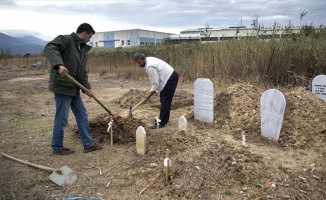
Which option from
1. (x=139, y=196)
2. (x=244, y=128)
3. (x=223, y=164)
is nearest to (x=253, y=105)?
(x=244, y=128)

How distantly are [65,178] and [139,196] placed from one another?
998mm

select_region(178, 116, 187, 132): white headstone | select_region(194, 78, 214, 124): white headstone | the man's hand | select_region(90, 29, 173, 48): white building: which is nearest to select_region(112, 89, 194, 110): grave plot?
select_region(194, 78, 214, 124): white headstone

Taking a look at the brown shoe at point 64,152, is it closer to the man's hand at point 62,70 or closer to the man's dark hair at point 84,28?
the man's hand at point 62,70

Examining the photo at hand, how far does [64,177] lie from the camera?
3387mm

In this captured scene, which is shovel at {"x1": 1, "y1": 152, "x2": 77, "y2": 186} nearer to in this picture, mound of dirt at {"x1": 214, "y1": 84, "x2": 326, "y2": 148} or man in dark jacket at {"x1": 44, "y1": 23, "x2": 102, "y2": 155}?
man in dark jacket at {"x1": 44, "y1": 23, "x2": 102, "y2": 155}

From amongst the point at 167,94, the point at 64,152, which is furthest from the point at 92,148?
the point at 167,94

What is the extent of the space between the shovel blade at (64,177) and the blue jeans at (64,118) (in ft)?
2.70

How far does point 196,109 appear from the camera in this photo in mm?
5898

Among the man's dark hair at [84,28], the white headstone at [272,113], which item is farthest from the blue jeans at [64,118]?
the white headstone at [272,113]

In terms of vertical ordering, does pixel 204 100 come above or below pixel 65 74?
below

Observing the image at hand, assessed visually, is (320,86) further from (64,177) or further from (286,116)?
(64,177)

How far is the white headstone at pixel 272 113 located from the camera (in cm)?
441

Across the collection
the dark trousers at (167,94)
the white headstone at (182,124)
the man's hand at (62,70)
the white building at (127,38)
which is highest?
the white building at (127,38)

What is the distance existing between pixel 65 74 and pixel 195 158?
202 cm
